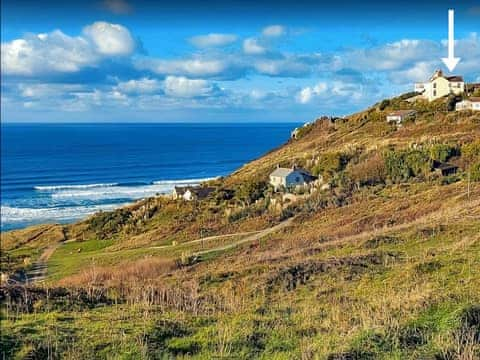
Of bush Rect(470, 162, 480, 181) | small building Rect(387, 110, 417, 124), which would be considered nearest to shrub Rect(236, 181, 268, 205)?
bush Rect(470, 162, 480, 181)

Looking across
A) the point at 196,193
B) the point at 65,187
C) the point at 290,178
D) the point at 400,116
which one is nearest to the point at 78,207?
the point at 65,187

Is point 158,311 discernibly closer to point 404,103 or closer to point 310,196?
point 310,196

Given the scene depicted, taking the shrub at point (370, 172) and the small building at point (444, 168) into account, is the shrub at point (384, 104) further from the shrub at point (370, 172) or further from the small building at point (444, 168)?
the small building at point (444, 168)

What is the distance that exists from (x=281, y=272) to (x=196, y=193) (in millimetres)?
34156

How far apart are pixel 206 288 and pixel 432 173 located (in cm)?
2645

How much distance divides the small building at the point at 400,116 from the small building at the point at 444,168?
20.6 m

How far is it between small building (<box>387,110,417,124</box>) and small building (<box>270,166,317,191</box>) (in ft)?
60.1

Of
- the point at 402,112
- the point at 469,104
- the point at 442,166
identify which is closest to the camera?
the point at 442,166

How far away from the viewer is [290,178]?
45219mm

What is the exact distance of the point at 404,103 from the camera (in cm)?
6881

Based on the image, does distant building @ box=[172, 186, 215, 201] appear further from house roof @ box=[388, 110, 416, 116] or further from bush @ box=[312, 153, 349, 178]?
house roof @ box=[388, 110, 416, 116]

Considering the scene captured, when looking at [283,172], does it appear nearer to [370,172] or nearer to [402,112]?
[370,172]

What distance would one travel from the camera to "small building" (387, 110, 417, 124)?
59778 mm

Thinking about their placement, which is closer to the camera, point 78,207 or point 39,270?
point 39,270
